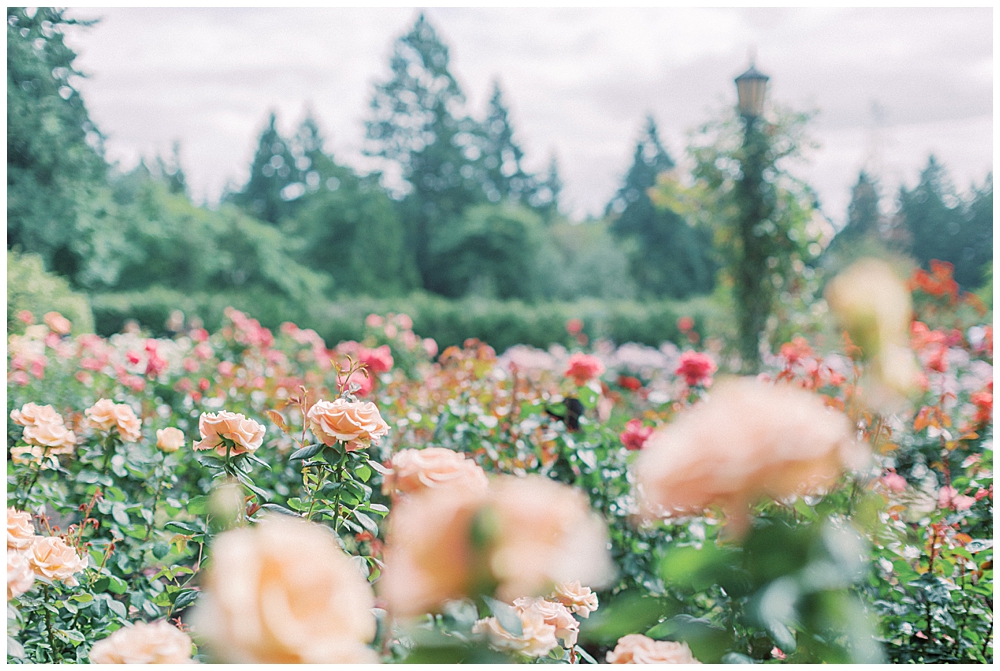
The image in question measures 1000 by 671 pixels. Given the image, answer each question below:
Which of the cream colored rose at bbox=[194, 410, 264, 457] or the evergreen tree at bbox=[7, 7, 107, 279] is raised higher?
the evergreen tree at bbox=[7, 7, 107, 279]

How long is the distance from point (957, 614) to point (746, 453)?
1.30 meters

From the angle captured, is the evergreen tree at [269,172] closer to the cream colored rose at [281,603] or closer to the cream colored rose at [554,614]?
the cream colored rose at [554,614]

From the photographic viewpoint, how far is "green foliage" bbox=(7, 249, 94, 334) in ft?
12.4

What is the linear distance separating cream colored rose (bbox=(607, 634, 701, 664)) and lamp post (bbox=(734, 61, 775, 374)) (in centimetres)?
424

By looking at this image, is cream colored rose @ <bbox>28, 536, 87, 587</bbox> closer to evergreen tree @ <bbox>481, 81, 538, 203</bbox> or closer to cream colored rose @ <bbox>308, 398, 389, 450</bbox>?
cream colored rose @ <bbox>308, 398, 389, 450</bbox>

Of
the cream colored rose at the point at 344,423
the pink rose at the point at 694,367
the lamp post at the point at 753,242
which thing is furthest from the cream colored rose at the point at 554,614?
the lamp post at the point at 753,242

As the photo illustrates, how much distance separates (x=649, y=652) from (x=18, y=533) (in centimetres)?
95

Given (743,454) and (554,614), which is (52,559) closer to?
(554,614)

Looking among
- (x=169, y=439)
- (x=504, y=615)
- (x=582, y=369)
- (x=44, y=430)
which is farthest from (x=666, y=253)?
(x=504, y=615)

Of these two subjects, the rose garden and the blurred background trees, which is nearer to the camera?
the rose garden

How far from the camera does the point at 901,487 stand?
1624 mm

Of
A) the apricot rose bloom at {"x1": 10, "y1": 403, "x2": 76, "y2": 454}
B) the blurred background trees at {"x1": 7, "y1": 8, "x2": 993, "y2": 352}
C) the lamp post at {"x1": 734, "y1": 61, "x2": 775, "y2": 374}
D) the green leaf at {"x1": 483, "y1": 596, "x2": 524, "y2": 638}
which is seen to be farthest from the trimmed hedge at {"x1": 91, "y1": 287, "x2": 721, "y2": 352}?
the green leaf at {"x1": 483, "y1": 596, "x2": 524, "y2": 638}

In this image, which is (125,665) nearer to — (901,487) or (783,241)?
(901,487)

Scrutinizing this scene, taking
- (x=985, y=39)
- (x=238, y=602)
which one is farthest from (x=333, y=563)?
(x=985, y=39)
